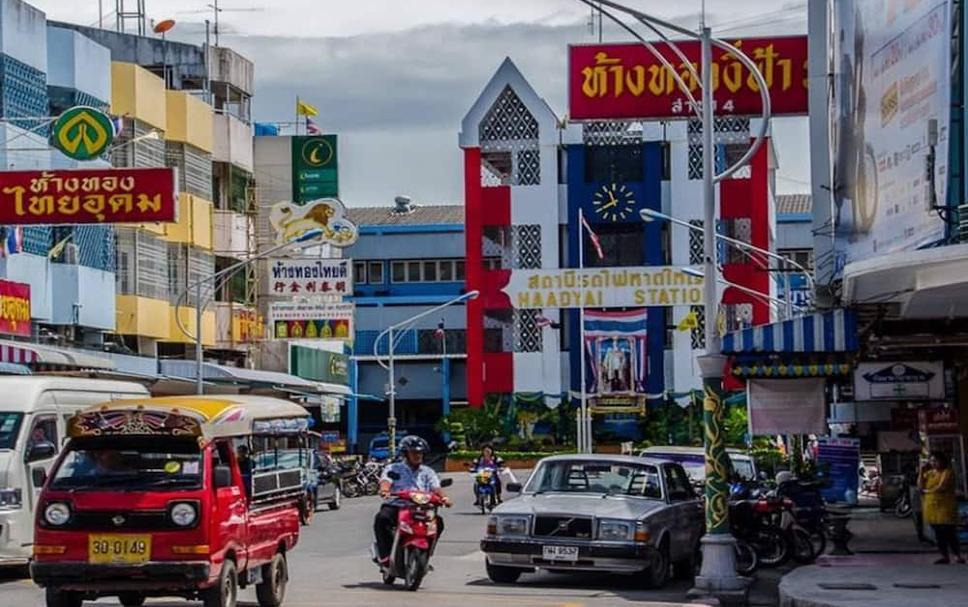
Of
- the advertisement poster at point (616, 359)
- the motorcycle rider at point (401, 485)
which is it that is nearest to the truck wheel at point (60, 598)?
the motorcycle rider at point (401, 485)

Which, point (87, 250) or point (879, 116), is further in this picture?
point (87, 250)

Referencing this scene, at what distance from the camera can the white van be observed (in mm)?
23641

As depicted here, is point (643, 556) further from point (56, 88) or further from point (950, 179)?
point (56, 88)

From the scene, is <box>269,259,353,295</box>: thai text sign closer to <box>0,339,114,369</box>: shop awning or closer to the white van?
<box>0,339,114,369</box>: shop awning

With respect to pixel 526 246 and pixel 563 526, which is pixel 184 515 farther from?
pixel 526 246

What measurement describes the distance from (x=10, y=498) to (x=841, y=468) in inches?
1114

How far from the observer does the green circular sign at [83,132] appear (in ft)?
116

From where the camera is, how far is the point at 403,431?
10131 cm

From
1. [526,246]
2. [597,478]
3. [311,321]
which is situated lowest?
[597,478]

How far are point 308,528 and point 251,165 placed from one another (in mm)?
29562

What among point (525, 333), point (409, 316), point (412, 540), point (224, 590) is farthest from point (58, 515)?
point (409, 316)

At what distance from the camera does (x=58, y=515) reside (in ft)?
57.2

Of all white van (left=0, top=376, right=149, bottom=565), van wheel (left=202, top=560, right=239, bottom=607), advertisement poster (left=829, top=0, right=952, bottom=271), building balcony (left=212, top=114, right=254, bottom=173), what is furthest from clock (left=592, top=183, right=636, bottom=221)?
van wheel (left=202, top=560, right=239, bottom=607)

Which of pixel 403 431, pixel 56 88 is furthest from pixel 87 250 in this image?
pixel 403 431
